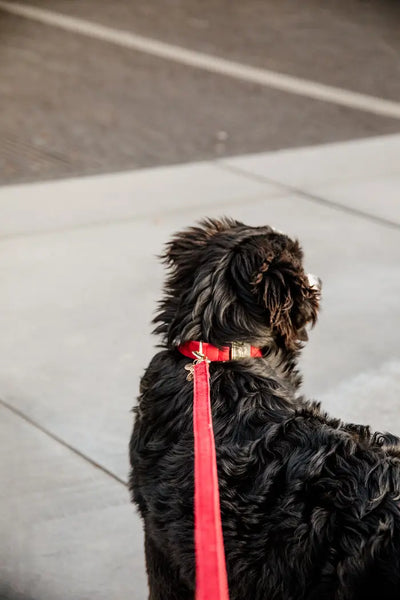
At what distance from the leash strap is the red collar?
0.24m

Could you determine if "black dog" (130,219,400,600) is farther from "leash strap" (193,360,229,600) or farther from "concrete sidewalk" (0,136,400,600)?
"concrete sidewalk" (0,136,400,600)

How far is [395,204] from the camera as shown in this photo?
7.40 m

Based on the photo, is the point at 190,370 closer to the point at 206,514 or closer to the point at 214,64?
the point at 206,514

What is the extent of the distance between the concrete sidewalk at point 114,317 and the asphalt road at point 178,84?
47cm

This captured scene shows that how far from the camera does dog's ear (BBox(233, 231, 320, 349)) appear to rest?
122 inches

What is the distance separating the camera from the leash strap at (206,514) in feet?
6.44

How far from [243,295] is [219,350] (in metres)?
0.19

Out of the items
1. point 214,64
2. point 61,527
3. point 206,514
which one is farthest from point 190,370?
point 214,64

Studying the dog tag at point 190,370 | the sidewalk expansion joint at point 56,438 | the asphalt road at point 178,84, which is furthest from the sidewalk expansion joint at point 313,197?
the dog tag at point 190,370

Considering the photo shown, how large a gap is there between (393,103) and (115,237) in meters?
4.28

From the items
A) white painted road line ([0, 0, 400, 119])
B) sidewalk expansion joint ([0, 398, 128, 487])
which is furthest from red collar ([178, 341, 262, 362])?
white painted road line ([0, 0, 400, 119])

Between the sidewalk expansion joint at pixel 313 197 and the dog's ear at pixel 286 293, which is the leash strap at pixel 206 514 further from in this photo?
the sidewalk expansion joint at pixel 313 197

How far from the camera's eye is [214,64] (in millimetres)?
11055

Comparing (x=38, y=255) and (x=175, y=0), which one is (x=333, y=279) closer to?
(x=38, y=255)
